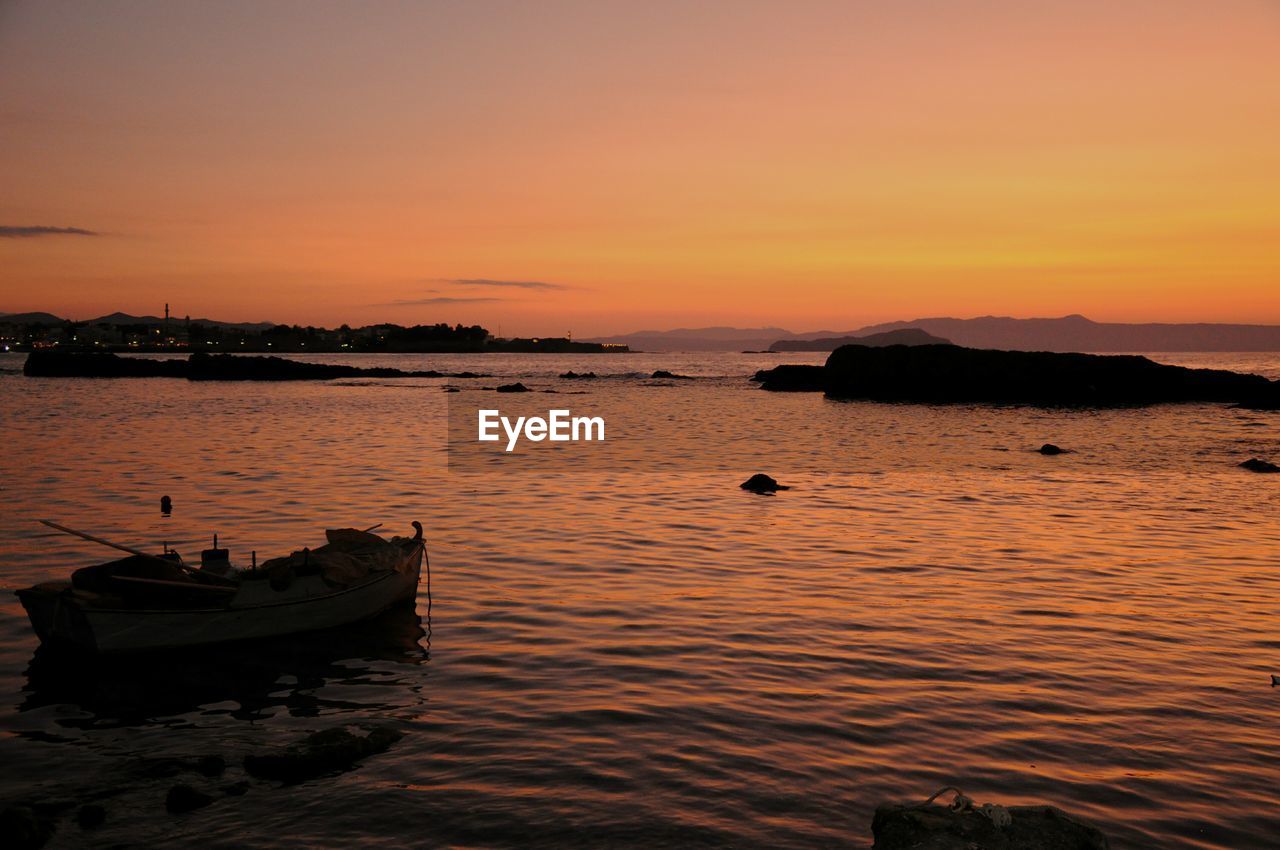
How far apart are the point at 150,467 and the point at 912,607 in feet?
115

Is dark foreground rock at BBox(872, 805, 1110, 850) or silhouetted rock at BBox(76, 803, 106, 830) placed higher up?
dark foreground rock at BBox(872, 805, 1110, 850)

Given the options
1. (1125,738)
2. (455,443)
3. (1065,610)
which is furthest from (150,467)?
(1125,738)

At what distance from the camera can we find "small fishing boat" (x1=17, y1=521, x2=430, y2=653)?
49.4 feet

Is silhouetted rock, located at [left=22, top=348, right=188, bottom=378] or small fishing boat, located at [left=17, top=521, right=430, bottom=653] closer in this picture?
small fishing boat, located at [left=17, top=521, right=430, bottom=653]

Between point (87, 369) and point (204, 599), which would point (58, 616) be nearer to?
point (204, 599)

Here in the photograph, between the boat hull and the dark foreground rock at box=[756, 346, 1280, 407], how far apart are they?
288ft

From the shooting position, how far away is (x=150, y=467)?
40625 mm

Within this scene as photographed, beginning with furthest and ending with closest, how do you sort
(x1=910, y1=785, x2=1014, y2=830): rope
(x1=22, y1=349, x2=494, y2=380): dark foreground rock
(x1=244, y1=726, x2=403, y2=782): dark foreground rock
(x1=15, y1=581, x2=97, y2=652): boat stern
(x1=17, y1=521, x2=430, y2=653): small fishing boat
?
(x1=22, y1=349, x2=494, y2=380): dark foreground rock < (x1=17, y1=521, x2=430, y2=653): small fishing boat < (x1=15, y1=581, x2=97, y2=652): boat stern < (x1=244, y1=726, x2=403, y2=782): dark foreground rock < (x1=910, y1=785, x2=1014, y2=830): rope

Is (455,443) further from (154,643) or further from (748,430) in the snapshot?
(154,643)

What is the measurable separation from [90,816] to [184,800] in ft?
3.01

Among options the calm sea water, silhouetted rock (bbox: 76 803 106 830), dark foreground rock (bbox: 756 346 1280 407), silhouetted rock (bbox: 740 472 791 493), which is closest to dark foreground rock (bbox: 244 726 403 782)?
the calm sea water

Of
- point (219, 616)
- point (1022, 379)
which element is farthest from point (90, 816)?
point (1022, 379)

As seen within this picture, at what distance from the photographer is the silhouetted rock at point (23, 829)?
29.6 ft

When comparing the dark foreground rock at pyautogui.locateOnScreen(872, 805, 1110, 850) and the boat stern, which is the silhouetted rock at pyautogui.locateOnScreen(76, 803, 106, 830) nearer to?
the boat stern
